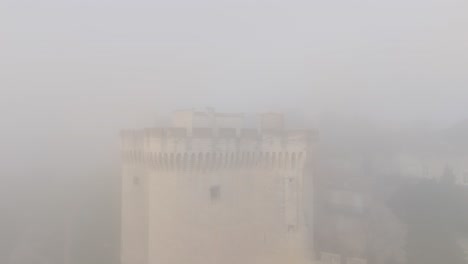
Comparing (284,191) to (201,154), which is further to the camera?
(284,191)

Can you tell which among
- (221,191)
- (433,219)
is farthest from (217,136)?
(433,219)

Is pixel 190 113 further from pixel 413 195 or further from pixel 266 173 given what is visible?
pixel 413 195

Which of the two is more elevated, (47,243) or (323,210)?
(323,210)

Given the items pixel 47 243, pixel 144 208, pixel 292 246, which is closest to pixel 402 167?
pixel 292 246

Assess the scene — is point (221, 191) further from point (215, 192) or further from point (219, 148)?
point (219, 148)

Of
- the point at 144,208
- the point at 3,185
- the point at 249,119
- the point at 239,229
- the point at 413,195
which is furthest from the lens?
the point at 3,185

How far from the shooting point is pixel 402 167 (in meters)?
20.3

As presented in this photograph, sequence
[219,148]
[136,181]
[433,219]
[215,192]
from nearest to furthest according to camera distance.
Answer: [219,148] < [215,192] < [136,181] < [433,219]

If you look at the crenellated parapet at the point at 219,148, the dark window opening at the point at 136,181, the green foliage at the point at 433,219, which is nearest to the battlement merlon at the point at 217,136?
the crenellated parapet at the point at 219,148

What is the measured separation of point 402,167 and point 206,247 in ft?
41.5

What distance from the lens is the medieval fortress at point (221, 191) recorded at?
1016 centimetres

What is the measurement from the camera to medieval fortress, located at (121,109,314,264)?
10.2m

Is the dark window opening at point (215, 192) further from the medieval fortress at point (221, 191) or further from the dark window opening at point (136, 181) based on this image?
the dark window opening at point (136, 181)

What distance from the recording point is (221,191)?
10.6 m
